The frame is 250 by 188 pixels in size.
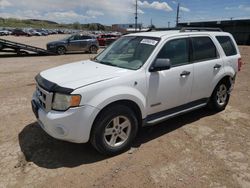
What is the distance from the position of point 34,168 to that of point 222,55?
13.7 feet

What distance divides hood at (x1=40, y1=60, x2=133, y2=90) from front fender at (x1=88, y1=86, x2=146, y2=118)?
0.65 ft

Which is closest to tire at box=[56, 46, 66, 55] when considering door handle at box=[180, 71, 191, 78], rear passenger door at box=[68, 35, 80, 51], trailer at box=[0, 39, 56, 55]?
rear passenger door at box=[68, 35, 80, 51]

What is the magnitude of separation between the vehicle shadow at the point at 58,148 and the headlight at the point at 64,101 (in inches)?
32.1

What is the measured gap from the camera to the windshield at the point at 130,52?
12.8 feet

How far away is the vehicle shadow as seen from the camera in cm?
347

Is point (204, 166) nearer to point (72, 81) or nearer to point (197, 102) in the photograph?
point (197, 102)

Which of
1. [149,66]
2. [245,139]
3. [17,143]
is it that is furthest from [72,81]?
[245,139]

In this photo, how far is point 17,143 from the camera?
398 cm

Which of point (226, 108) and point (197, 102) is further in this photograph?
point (226, 108)

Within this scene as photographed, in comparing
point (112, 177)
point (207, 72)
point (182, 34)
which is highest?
point (182, 34)

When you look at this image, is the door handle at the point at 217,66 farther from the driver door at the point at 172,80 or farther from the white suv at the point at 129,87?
the driver door at the point at 172,80

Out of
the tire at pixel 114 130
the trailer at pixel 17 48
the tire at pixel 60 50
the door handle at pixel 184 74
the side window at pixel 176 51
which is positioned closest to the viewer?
the tire at pixel 114 130


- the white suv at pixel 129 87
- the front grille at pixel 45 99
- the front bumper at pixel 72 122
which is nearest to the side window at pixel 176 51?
the white suv at pixel 129 87

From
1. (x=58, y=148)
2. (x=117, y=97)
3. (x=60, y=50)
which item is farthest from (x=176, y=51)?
(x=60, y=50)
